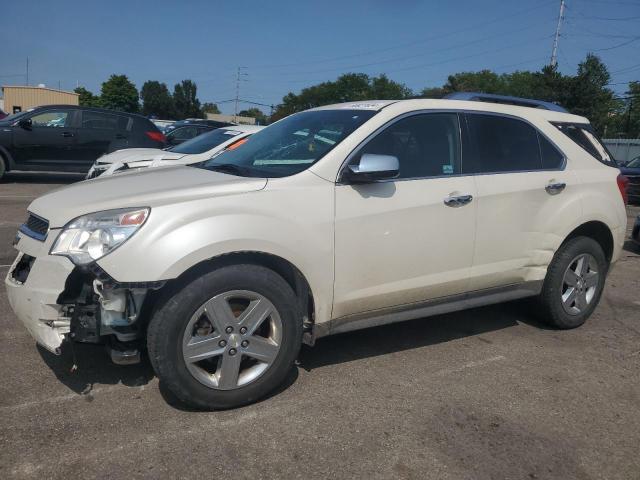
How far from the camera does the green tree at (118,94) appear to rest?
268 feet

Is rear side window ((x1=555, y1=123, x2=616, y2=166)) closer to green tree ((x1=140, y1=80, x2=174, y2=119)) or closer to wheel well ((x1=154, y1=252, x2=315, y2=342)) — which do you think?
wheel well ((x1=154, y1=252, x2=315, y2=342))

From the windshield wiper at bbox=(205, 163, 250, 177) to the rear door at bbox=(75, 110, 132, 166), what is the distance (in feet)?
32.0

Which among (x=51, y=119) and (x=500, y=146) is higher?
(x=51, y=119)

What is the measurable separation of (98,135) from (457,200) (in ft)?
36.1

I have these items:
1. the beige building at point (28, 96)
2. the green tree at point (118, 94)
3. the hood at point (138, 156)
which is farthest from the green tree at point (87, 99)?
the hood at point (138, 156)

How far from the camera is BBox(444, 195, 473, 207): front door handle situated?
3.80 meters

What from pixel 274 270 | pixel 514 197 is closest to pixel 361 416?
pixel 274 270

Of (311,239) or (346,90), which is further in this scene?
(346,90)

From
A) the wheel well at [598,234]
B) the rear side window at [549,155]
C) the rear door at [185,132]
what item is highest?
the rear door at [185,132]

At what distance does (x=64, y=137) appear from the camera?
41.3 feet

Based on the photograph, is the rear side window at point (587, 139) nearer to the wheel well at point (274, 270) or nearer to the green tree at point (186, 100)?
the wheel well at point (274, 270)

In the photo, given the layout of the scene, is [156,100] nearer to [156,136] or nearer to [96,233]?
[156,136]

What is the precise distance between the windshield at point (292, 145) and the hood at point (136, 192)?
28cm

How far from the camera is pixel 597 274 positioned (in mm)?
4789
